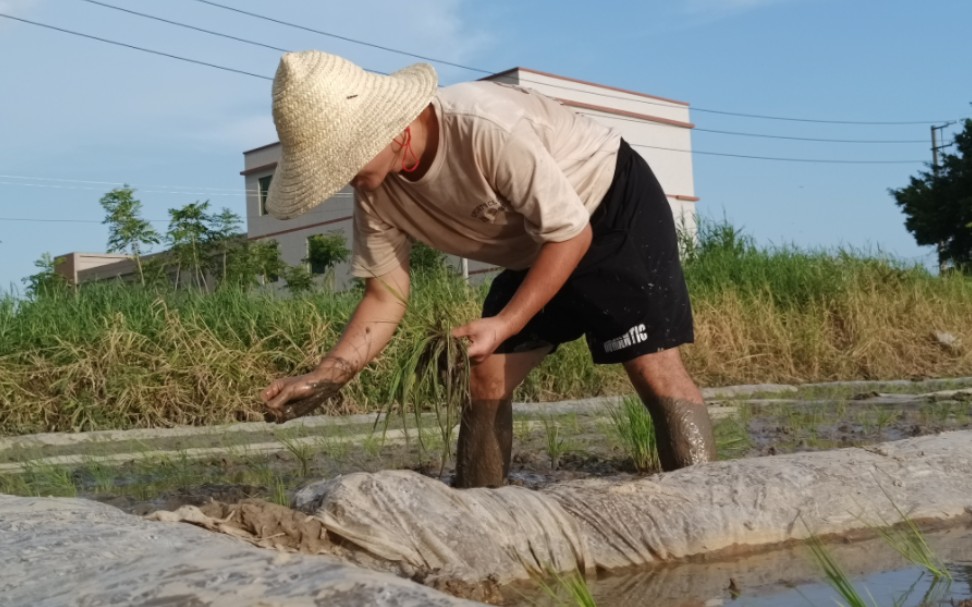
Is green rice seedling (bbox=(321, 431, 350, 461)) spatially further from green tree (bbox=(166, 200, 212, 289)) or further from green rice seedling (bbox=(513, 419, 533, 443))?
green tree (bbox=(166, 200, 212, 289))

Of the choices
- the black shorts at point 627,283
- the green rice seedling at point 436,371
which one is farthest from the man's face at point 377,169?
the black shorts at point 627,283

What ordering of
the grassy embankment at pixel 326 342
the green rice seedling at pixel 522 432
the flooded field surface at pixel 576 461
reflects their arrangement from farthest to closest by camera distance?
the grassy embankment at pixel 326 342, the green rice seedling at pixel 522 432, the flooded field surface at pixel 576 461

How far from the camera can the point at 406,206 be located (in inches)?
132

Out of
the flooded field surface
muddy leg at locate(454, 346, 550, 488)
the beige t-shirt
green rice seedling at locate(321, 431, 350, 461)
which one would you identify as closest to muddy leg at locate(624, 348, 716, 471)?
the flooded field surface

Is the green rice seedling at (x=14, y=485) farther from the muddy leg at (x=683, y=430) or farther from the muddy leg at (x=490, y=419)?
the muddy leg at (x=683, y=430)

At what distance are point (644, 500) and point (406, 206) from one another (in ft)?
3.63

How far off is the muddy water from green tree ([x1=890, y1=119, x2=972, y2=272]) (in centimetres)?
2706

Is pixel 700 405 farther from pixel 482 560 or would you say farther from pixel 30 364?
pixel 30 364

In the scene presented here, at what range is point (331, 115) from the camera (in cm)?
301

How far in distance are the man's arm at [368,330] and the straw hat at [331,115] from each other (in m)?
0.50

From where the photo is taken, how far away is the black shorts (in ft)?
11.5

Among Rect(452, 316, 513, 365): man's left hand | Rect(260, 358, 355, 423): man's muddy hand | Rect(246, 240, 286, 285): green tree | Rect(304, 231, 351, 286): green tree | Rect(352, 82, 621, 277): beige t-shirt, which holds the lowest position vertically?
Rect(260, 358, 355, 423): man's muddy hand

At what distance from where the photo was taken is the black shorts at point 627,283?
3.50 m

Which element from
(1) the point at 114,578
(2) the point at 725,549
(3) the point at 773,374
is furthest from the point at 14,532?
(3) the point at 773,374
